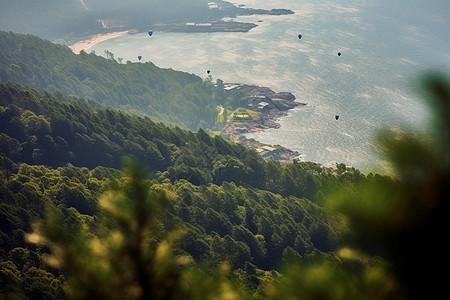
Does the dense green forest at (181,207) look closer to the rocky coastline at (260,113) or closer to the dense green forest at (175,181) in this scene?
the dense green forest at (175,181)

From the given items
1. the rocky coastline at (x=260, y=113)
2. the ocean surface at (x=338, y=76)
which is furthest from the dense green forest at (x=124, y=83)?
the ocean surface at (x=338, y=76)

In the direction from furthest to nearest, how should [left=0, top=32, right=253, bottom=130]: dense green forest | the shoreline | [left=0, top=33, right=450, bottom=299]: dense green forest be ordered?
[left=0, top=32, right=253, bottom=130]: dense green forest < the shoreline < [left=0, top=33, right=450, bottom=299]: dense green forest

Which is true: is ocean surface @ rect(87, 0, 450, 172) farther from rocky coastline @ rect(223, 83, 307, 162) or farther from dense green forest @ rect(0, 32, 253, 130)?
dense green forest @ rect(0, 32, 253, 130)

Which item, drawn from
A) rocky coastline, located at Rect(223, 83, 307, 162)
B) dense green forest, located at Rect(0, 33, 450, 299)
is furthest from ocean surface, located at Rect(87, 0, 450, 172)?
dense green forest, located at Rect(0, 33, 450, 299)

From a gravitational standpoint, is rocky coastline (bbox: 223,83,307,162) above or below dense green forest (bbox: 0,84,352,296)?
below

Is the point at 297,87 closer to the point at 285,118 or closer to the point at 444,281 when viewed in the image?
the point at 285,118

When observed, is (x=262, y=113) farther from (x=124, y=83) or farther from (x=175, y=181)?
(x=175, y=181)
